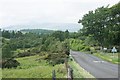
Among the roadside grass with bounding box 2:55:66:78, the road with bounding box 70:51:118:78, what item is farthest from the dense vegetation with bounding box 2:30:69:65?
the roadside grass with bounding box 2:55:66:78

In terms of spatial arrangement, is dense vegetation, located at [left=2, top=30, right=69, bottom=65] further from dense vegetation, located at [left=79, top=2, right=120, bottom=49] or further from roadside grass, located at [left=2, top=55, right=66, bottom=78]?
roadside grass, located at [left=2, top=55, right=66, bottom=78]

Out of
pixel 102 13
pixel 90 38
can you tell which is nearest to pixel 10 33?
pixel 90 38

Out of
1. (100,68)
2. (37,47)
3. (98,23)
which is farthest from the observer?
(98,23)

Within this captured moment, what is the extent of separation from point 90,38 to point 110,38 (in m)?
28.8

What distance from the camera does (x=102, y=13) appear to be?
8769 centimetres

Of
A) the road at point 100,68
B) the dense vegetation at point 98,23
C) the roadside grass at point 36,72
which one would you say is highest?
the dense vegetation at point 98,23

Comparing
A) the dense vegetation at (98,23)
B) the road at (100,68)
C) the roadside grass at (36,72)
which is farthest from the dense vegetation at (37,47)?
the roadside grass at (36,72)

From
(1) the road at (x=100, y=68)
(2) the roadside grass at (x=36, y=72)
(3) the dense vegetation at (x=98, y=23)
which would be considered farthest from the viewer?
(3) the dense vegetation at (x=98, y=23)

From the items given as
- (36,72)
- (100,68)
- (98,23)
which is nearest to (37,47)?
(98,23)

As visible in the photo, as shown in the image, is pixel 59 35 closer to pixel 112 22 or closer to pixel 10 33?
pixel 10 33

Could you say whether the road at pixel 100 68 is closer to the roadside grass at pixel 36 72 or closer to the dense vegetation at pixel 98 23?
the roadside grass at pixel 36 72

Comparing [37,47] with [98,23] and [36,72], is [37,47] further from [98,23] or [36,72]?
[36,72]

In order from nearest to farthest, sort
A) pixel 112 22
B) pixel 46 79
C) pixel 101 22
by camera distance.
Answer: pixel 46 79, pixel 112 22, pixel 101 22

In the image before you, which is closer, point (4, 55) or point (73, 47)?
point (4, 55)
